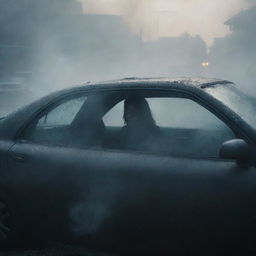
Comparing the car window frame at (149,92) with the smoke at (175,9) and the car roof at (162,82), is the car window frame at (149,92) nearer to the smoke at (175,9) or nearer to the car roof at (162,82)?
the car roof at (162,82)

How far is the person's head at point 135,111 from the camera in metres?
3.29

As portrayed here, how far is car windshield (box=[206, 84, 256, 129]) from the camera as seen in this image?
9.57ft

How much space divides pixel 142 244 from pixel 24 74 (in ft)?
44.3

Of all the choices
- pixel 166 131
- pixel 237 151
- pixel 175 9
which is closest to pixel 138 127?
pixel 166 131

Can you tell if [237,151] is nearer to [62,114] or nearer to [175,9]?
[62,114]

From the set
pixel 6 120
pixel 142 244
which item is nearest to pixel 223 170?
pixel 142 244

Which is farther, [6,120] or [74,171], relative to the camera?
[6,120]

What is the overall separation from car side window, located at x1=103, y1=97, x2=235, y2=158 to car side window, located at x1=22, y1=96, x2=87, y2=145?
26cm

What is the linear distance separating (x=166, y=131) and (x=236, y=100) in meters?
0.87

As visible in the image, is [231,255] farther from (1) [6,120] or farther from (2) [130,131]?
(1) [6,120]

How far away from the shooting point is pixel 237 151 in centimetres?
259

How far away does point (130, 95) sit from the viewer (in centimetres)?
328

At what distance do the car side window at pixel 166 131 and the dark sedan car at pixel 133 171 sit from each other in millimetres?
11

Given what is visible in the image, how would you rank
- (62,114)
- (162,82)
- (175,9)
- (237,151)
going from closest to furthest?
(237,151), (162,82), (62,114), (175,9)
